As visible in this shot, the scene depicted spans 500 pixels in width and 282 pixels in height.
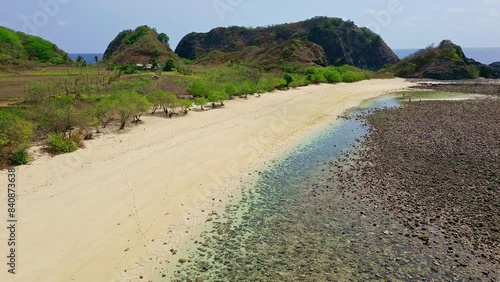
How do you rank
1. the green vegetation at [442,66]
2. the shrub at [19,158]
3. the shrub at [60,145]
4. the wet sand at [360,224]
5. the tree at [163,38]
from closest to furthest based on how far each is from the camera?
the wet sand at [360,224], the shrub at [19,158], the shrub at [60,145], the green vegetation at [442,66], the tree at [163,38]

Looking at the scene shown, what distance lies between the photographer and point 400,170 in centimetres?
1858

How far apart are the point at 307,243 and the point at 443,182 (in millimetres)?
9418

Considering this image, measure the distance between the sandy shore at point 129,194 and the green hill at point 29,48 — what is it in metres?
84.9

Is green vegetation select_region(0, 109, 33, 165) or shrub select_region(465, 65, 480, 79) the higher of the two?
shrub select_region(465, 65, 480, 79)

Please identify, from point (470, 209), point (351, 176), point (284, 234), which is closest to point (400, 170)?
point (351, 176)

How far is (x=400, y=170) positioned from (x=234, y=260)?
12.2 m

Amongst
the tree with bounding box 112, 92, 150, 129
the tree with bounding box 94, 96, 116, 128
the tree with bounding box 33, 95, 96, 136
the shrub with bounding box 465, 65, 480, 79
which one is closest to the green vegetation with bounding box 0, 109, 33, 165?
the tree with bounding box 33, 95, 96, 136

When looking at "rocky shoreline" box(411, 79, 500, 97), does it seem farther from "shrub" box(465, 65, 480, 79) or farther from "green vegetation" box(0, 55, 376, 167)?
"green vegetation" box(0, 55, 376, 167)

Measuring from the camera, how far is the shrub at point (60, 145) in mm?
19109

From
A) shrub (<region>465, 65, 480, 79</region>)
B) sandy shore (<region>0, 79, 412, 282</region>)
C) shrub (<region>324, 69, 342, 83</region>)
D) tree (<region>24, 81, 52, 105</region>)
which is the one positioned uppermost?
shrub (<region>465, 65, 480, 79</region>)

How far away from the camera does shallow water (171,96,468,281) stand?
9.77m

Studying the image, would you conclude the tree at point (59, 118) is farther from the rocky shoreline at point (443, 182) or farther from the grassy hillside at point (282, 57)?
the grassy hillside at point (282, 57)

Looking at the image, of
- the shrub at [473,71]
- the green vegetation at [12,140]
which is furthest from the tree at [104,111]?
the shrub at [473,71]

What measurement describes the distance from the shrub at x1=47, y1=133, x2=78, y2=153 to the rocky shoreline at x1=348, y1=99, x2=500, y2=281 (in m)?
15.4
